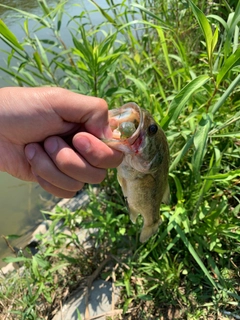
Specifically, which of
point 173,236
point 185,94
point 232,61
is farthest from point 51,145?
point 173,236

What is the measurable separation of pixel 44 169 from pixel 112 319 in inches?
54.2

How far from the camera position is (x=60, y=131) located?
65.6 inches

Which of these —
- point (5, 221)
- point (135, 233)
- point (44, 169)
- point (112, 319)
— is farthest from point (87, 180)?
point (5, 221)

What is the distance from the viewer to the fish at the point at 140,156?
4.97ft

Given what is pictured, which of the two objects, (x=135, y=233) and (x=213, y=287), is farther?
(x=135, y=233)

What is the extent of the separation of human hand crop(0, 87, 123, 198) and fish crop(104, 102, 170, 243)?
0.22 feet

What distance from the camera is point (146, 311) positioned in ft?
7.73

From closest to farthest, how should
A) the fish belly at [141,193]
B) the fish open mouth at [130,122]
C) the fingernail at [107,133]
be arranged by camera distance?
1. the fish open mouth at [130,122]
2. the fingernail at [107,133]
3. the fish belly at [141,193]

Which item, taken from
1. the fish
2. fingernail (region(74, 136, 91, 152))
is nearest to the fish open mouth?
the fish

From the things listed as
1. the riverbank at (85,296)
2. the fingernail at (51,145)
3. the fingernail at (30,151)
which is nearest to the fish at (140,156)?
the fingernail at (51,145)

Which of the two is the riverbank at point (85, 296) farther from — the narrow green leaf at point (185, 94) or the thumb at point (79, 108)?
the narrow green leaf at point (185, 94)

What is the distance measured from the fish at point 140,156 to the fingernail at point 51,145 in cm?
28

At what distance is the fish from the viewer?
59.7 inches

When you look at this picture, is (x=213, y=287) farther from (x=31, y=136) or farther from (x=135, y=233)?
(x=31, y=136)
